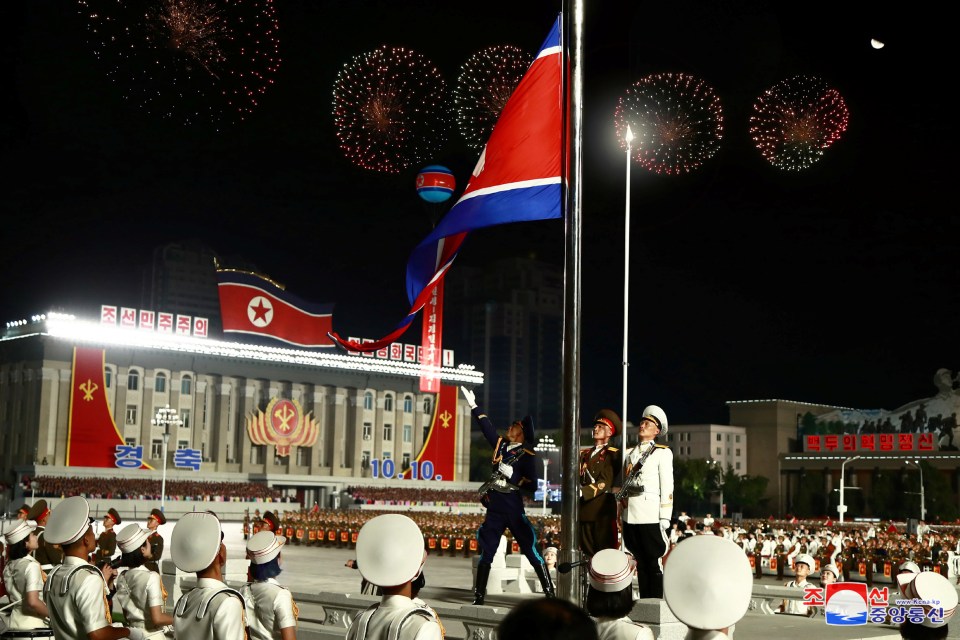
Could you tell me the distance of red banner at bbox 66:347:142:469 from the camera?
211ft

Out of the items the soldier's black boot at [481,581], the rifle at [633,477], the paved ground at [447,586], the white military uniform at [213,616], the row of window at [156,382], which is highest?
the row of window at [156,382]

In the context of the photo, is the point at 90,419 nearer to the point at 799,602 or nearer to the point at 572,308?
the point at 799,602

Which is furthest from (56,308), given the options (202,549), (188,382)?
(202,549)

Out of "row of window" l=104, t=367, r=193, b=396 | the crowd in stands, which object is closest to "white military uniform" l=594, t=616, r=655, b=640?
the crowd in stands

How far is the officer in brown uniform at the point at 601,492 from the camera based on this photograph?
34.0 feet

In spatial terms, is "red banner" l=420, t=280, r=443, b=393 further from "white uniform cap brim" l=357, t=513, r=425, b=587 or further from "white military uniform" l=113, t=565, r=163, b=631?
"white uniform cap brim" l=357, t=513, r=425, b=587

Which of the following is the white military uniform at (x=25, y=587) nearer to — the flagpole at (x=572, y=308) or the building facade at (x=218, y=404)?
the flagpole at (x=572, y=308)

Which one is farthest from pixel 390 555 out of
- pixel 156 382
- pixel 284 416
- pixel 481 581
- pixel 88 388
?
pixel 284 416

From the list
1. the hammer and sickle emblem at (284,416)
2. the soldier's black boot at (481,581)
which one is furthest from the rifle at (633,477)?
the hammer and sickle emblem at (284,416)

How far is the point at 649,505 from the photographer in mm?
10172

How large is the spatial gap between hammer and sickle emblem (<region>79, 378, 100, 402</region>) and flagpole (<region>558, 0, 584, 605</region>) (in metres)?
60.8

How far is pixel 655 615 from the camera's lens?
9.01 metres

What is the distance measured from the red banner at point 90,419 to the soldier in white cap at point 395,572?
6409cm

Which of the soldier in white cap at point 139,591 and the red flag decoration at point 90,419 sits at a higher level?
the red flag decoration at point 90,419
